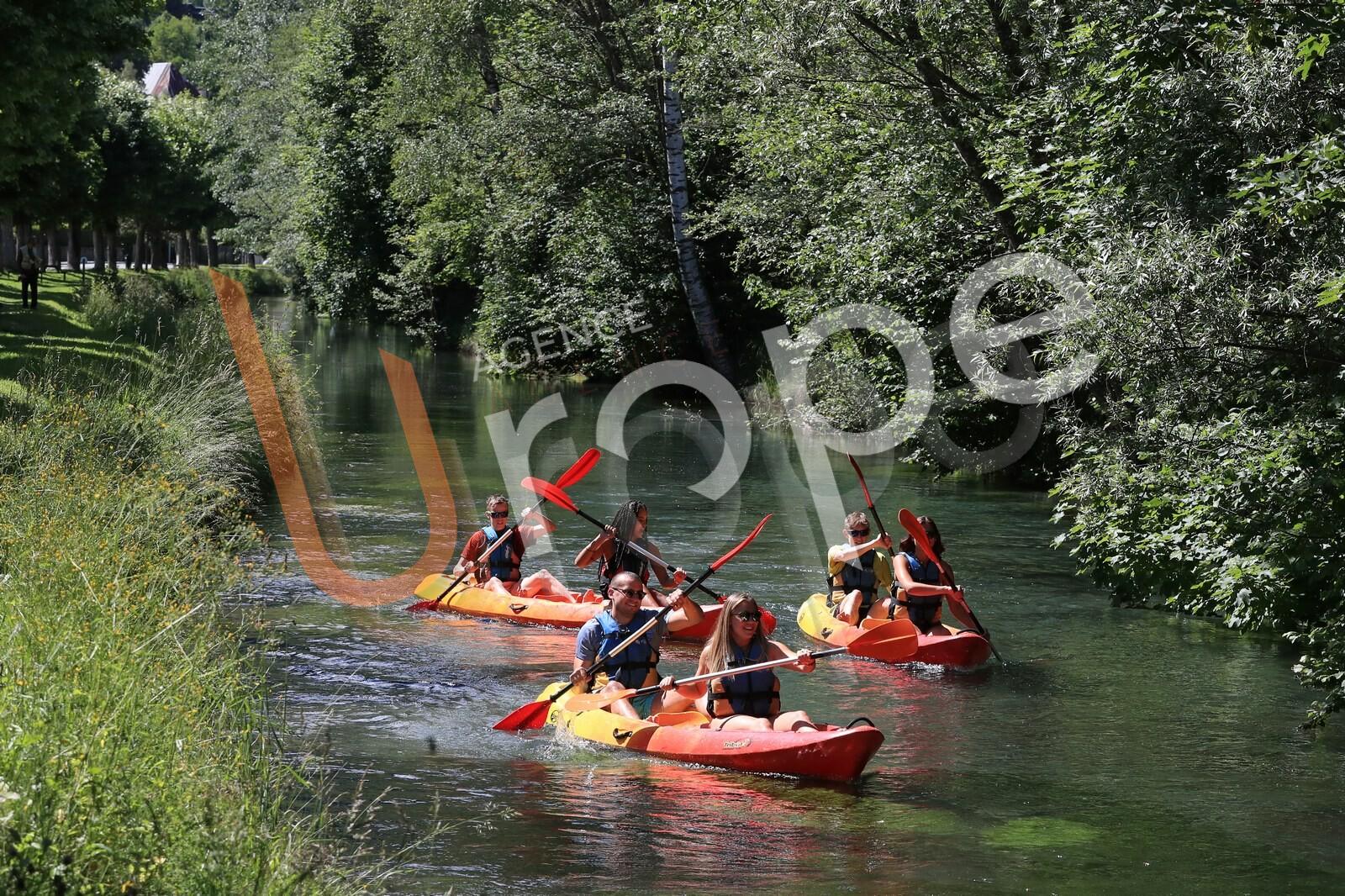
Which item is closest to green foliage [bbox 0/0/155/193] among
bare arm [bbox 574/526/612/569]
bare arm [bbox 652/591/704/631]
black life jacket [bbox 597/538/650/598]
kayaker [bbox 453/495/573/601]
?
kayaker [bbox 453/495/573/601]

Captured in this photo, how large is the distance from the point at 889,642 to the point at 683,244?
16.9 metres

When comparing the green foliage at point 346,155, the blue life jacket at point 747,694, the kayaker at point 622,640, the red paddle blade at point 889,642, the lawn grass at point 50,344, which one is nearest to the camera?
the blue life jacket at point 747,694

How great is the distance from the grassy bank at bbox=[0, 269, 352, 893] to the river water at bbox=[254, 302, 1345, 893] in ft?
1.51

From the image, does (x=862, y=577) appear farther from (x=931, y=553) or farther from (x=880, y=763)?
(x=880, y=763)

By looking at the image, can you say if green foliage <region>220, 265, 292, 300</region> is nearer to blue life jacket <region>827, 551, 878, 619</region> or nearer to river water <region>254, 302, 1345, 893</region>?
river water <region>254, 302, 1345, 893</region>

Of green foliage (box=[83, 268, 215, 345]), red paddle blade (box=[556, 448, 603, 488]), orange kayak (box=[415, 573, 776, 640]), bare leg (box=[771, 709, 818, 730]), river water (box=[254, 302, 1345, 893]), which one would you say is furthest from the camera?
green foliage (box=[83, 268, 215, 345])

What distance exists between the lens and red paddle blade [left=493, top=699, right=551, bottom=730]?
28.2ft

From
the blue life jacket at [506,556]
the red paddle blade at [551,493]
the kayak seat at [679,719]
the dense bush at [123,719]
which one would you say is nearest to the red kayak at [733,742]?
the kayak seat at [679,719]

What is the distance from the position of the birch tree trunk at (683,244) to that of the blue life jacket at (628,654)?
16085 mm

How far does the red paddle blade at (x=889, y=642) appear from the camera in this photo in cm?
960

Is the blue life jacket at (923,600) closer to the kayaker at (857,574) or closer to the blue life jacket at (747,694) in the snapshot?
the kayaker at (857,574)

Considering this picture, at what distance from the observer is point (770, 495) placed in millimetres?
17828

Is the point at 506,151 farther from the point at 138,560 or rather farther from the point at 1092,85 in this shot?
the point at 138,560

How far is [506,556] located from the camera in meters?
12.5
